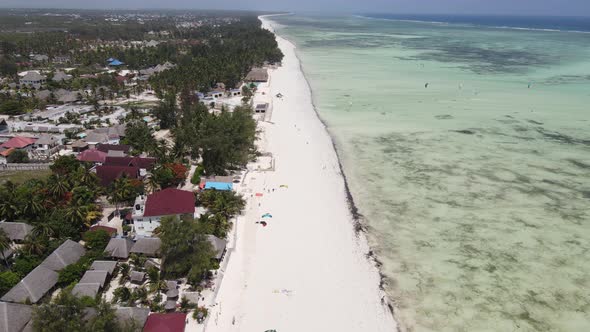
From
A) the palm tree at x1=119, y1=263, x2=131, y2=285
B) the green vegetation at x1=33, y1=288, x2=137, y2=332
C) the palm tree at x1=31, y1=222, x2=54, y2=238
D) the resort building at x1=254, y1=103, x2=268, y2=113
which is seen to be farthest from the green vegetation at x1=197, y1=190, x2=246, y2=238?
the resort building at x1=254, y1=103, x2=268, y2=113

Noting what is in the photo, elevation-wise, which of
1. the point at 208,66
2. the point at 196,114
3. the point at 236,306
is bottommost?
the point at 236,306

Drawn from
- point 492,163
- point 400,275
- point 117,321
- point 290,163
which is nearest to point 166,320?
point 117,321

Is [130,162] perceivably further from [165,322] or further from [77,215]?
[165,322]

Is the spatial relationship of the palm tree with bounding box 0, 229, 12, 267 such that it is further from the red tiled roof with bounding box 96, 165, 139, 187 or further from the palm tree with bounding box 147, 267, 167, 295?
the red tiled roof with bounding box 96, 165, 139, 187

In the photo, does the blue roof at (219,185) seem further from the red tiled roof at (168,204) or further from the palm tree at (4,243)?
the palm tree at (4,243)

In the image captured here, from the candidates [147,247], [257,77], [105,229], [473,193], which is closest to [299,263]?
[147,247]

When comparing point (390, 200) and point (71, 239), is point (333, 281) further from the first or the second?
point (71, 239)
